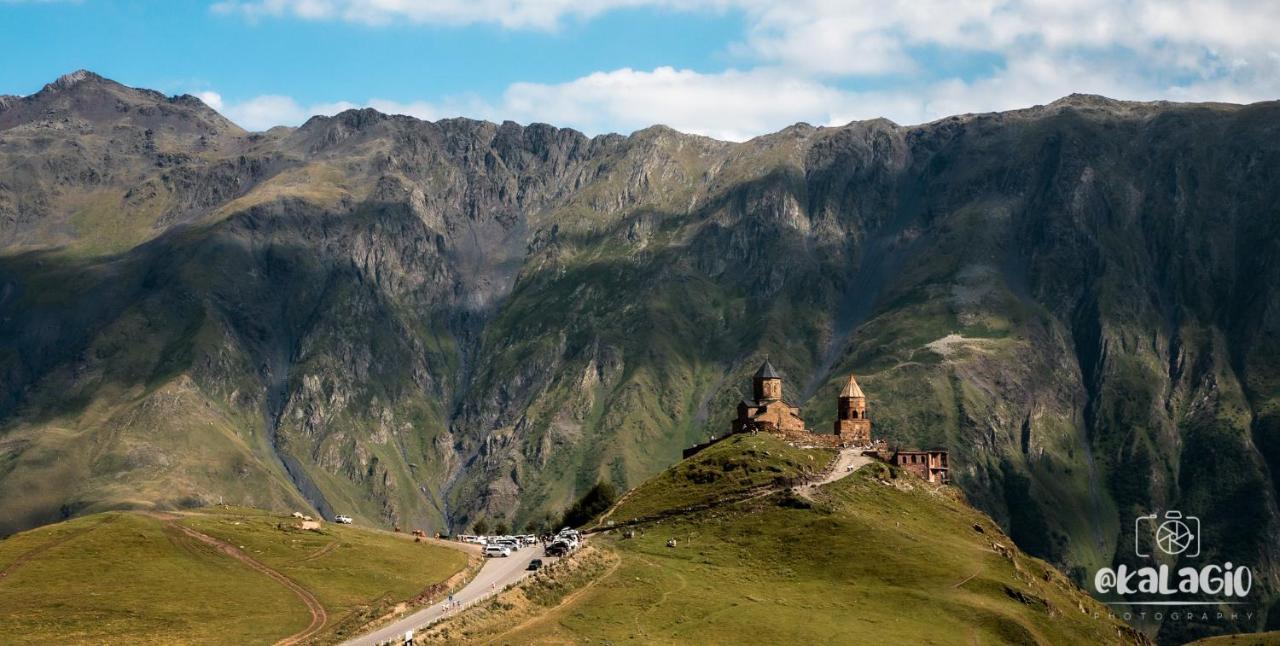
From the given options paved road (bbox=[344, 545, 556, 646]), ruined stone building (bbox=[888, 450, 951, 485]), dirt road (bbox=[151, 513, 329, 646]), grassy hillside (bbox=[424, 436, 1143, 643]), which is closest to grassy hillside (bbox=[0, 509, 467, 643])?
dirt road (bbox=[151, 513, 329, 646])

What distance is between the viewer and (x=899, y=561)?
13950cm

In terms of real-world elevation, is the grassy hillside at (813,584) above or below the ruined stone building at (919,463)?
below

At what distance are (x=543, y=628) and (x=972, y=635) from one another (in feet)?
126

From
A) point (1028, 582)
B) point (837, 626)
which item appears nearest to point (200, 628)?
point (837, 626)

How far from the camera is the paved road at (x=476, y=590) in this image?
116 metres

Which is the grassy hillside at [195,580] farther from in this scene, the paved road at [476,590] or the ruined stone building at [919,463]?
the ruined stone building at [919,463]

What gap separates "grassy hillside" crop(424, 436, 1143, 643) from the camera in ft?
389

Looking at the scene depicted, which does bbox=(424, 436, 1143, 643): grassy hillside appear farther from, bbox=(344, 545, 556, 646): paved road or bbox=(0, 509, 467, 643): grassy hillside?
bbox=(0, 509, 467, 643): grassy hillside

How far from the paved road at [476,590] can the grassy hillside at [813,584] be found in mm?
5671

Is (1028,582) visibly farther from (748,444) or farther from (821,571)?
(748,444)

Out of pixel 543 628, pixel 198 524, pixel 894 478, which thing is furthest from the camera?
pixel 894 478

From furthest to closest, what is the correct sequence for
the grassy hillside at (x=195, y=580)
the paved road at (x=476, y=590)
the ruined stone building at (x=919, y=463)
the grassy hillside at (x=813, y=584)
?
1. the ruined stone building at (x=919, y=463)
2. the grassy hillside at (x=195, y=580)
3. the grassy hillside at (x=813, y=584)
4. the paved road at (x=476, y=590)

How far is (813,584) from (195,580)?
60.0 metres

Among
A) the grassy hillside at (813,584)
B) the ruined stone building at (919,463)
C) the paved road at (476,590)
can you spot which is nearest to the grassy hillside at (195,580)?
the paved road at (476,590)
